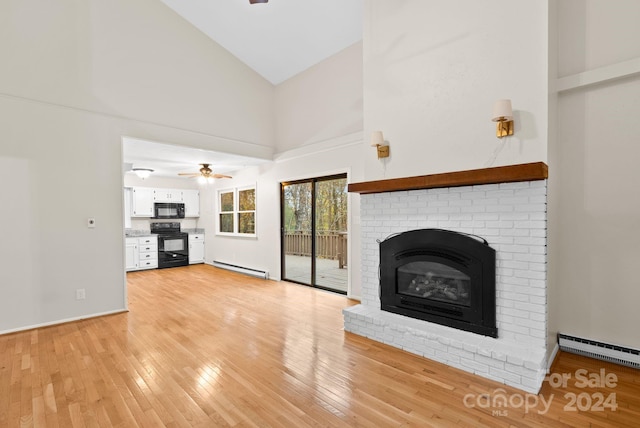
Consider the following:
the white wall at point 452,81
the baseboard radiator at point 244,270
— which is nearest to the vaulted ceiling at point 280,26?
the white wall at point 452,81

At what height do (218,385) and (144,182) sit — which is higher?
(144,182)

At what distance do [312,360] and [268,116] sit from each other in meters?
4.81

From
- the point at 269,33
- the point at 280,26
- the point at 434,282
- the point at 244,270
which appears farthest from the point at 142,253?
the point at 434,282

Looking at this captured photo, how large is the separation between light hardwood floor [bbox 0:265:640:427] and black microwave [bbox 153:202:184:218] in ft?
14.4

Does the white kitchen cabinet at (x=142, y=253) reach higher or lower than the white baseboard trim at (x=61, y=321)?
higher

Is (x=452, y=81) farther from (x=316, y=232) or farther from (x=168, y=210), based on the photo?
(x=168, y=210)

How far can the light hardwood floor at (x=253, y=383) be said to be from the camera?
76.5 inches

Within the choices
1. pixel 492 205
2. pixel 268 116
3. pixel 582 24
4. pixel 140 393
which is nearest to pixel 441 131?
pixel 492 205

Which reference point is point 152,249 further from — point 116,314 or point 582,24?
point 582,24

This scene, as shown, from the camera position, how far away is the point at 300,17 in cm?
438

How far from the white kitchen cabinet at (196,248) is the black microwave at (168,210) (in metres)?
0.67

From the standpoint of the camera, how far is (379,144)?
10.8 ft

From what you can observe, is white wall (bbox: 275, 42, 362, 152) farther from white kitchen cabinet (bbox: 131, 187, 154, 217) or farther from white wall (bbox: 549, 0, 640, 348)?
white kitchen cabinet (bbox: 131, 187, 154, 217)

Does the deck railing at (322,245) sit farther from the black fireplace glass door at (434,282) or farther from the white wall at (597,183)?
the white wall at (597,183)
